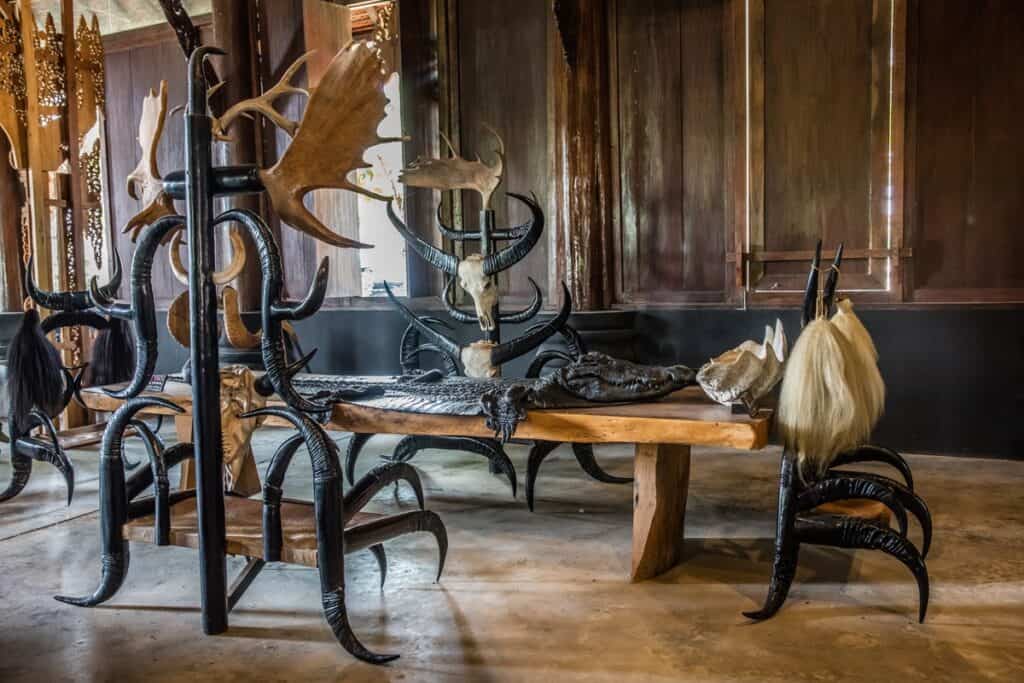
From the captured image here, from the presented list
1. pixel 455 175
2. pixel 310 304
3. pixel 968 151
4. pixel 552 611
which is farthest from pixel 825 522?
pixel 968 151

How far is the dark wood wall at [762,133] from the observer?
214 inches

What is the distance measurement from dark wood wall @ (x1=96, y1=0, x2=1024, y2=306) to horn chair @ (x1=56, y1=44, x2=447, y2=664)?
3957 millimetres

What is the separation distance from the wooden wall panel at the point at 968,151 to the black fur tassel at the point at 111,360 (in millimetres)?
5048

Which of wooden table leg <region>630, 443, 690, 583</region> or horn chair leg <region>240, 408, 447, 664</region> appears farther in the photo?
wooden table leg <region>630, 443, 690, 583</region>

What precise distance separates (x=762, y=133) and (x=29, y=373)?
4.76 metres

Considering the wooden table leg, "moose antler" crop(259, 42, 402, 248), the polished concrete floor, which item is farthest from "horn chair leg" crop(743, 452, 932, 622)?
"moose antler" crop(259, 42, 402, 248)

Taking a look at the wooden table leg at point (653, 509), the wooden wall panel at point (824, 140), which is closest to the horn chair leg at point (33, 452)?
the wooden table leg at point (653, 509)

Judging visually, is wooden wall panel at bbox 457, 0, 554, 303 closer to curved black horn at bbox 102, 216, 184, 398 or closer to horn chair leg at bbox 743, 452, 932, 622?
horn chair leg at bbox 743, 452, 932, 622

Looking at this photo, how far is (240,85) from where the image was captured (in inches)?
291

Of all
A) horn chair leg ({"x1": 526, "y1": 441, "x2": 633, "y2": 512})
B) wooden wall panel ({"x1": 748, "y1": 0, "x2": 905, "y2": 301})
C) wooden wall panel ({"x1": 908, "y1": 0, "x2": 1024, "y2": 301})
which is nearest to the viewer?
horn chair leg ({"x1": 526, "y1": 441, "x2": 633, "y2": 512})

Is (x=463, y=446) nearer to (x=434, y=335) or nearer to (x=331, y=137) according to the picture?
(x=434, y=335)

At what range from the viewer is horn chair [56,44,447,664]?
2561 millimetres

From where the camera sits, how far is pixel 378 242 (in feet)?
27.1

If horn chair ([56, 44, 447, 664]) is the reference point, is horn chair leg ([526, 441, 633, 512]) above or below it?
below
